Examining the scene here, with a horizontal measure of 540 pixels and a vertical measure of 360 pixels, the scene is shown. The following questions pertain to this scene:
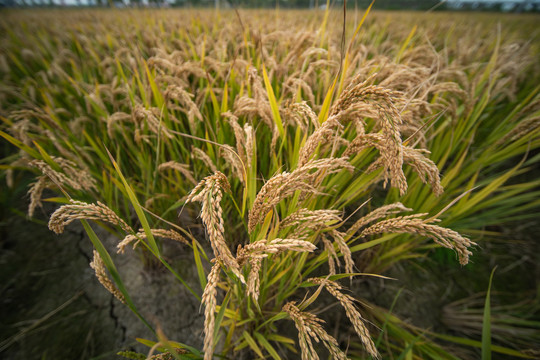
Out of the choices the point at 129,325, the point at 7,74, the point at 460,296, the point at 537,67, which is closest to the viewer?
the point at 129,325

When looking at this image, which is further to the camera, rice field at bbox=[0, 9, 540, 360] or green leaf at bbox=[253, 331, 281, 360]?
green leaf at bbox=[253, 331, 281, 360]

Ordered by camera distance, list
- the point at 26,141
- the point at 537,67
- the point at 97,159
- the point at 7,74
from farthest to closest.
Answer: the point at 537,67 < the point at 7,74 < the point at 97,159 < the point at 26,141

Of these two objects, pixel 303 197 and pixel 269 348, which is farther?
pixel 269 348

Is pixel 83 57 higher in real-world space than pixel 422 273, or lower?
higher

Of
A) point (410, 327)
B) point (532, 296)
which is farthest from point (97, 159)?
point (532, 296)

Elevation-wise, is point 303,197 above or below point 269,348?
above

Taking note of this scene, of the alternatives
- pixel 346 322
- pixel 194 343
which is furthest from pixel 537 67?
pixel 194 343

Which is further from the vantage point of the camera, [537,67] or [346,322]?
[537,67]

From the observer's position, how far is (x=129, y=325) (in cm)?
128

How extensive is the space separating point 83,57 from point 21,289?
2.84 m

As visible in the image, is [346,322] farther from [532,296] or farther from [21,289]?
[21,289]

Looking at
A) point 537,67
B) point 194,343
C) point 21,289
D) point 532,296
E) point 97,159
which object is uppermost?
point 537,67

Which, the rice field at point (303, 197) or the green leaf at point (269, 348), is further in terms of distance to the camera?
the green leaf at point (269, 348)

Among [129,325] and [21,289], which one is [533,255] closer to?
[129,325]
